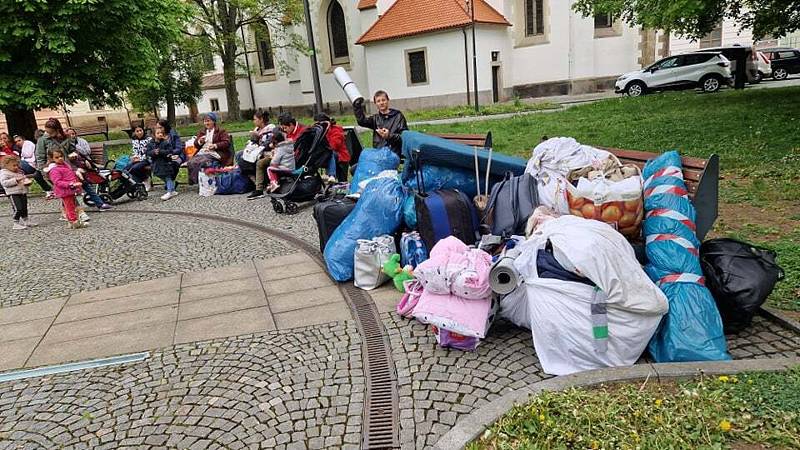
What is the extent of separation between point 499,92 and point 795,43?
16972 mm

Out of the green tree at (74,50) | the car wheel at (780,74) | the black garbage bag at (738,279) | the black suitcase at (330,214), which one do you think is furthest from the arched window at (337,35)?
the black garbage bag at (738,279)

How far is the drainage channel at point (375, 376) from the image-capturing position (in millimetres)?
2857

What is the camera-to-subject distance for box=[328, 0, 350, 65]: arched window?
111ft

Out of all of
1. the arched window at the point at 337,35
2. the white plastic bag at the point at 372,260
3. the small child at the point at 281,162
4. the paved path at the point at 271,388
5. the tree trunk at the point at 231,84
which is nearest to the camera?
the paved path at the point at 271,388

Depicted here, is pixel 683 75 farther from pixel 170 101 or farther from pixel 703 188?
pixel 170 101

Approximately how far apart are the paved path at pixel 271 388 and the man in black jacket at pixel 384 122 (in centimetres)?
342

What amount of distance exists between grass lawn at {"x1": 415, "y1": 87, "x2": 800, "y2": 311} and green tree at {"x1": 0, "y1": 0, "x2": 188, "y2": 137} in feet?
32.0

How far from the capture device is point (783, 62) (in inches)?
1012

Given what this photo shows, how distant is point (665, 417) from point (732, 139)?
29.4ft

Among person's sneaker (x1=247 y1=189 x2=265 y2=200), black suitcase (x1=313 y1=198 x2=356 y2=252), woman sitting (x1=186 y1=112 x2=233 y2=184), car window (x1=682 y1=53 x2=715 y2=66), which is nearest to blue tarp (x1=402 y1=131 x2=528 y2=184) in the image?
black suitcase (x1=313 y1=198 x2=356 y2=252)

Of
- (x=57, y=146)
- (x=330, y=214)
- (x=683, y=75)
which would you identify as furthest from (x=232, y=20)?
(x=330, y=214)

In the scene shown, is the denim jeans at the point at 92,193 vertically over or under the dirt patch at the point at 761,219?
over

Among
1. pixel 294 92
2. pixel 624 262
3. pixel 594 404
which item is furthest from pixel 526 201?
pixel 294 92

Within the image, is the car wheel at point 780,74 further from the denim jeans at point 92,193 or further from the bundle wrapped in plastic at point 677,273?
the denim jeans at point 92,193
